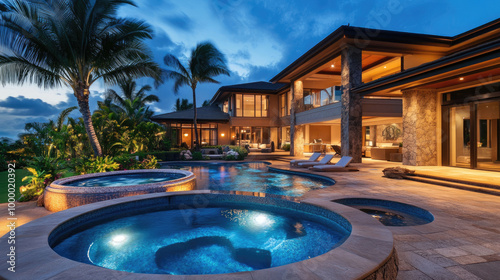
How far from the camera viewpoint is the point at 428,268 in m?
2.77

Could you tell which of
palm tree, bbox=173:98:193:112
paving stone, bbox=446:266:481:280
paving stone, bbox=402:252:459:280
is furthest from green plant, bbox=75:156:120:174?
palm tree, bbox=173:98:193:112

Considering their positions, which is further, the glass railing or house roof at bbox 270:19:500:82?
the glass railing

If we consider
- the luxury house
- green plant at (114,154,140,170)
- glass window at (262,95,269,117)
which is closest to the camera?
the luxury house

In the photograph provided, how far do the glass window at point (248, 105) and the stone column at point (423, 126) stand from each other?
16123mm

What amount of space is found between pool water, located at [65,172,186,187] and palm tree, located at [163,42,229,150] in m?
9.68

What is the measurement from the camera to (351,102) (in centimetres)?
1324

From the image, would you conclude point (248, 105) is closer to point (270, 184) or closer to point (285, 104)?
point (285, 104)

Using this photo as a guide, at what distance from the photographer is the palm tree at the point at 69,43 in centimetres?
878

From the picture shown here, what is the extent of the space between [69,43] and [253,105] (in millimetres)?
18653

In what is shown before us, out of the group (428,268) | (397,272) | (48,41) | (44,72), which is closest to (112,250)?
(397,272)

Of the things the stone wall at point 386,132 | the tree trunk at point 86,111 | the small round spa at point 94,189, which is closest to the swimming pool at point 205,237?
the small round spa at point 94,189

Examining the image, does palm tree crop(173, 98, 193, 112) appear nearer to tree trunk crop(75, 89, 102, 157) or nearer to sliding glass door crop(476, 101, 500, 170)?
tree trunk crop(75, 89, 102, 157)

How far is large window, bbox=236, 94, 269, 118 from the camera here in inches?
1024

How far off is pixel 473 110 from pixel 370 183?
6.28m
